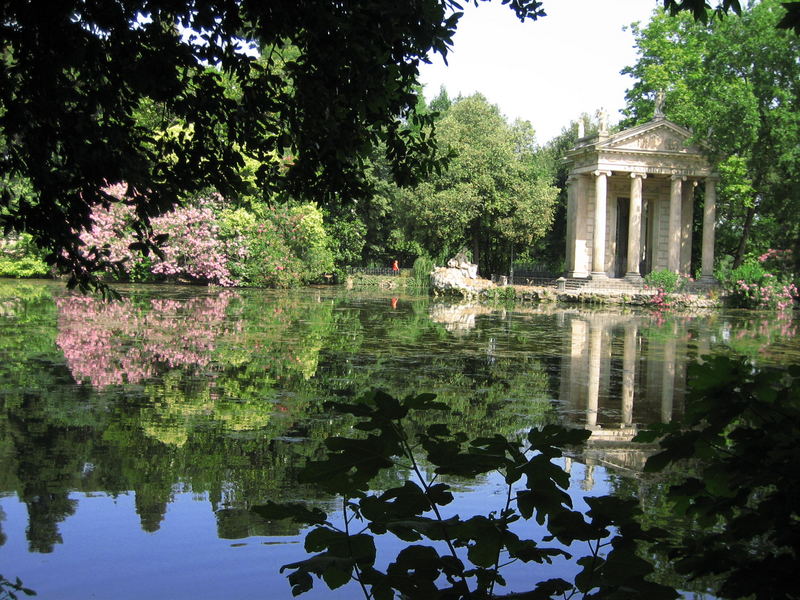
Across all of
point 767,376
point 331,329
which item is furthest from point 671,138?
point 767,376

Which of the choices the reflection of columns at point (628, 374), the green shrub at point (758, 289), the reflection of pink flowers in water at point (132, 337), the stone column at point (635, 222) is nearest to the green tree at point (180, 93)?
the reflection of pink flowers in water at point (132, 337)

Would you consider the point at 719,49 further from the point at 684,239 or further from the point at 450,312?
the point at 450,312

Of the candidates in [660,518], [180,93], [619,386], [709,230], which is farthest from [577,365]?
[709,230]

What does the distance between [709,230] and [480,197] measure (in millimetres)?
11551

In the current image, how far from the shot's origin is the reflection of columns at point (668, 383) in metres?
9.48

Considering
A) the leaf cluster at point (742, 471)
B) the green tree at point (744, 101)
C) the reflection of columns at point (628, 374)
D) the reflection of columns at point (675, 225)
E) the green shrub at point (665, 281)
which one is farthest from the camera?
the reflection of columns at point (675, 225)

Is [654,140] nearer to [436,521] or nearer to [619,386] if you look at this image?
[619,386]

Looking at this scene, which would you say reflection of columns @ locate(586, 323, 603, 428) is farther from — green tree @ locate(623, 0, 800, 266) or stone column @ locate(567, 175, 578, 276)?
stone column @ locate(567, 175, 578, 276)

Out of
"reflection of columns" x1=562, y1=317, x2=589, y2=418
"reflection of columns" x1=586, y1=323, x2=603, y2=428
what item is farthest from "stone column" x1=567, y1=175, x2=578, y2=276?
"reflection of columns" x1=586, y1=323, x2=603, y2=428

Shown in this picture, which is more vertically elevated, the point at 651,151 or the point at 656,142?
the point at 656,142

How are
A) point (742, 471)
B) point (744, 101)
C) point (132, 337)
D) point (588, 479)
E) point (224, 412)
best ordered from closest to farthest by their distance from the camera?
point (742, 471) → point (588, 479) → point (224, 412) → point (132, 337) → point (744, 101)

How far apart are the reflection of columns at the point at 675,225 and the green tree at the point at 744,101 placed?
2.05 meters

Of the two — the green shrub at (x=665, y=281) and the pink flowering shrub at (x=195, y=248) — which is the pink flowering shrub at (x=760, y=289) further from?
the pink flowering shrub at (x=195, y=248)

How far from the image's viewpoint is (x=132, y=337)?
1480cm
